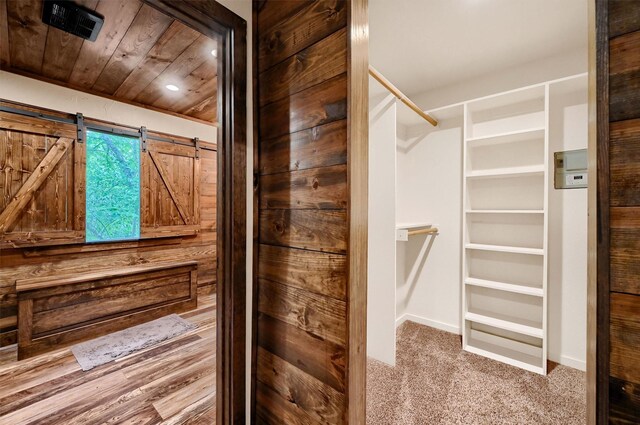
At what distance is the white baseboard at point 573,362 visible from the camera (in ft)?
6.94

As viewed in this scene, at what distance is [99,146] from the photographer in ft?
9.74

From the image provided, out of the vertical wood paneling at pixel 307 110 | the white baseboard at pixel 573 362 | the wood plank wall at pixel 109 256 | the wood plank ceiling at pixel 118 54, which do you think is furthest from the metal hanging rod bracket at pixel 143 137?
the white baseboard at pixel 573 362

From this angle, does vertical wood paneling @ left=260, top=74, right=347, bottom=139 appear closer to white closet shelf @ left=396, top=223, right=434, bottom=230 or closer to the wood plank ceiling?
the wood plank ceiling

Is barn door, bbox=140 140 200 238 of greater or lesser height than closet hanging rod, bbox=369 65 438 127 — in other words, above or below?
below

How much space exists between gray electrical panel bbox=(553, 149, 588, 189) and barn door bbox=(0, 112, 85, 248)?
15.0ft

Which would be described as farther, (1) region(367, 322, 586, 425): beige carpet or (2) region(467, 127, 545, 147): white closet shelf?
(2) region(467, 127, 545, 147): white closet shelf

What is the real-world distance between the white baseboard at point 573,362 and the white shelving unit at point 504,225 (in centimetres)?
15

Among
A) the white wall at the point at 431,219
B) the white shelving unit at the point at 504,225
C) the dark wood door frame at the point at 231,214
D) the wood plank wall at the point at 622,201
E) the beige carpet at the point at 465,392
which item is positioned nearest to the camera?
the wood plank wall at the point at 622,201

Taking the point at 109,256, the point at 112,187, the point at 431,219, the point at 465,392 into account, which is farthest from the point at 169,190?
the point at 465,392

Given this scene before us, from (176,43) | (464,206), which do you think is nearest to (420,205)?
(464,206)

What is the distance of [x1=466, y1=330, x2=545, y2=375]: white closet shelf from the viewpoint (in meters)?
2.16

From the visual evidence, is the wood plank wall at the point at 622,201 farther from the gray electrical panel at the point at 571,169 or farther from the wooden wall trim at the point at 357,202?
the gray electrical panel at the point at 571,169

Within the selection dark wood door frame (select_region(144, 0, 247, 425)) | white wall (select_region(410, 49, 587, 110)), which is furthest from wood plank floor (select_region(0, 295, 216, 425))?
white wall (select_region(410, 49, 587, 110))

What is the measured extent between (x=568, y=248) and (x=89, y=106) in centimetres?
482
